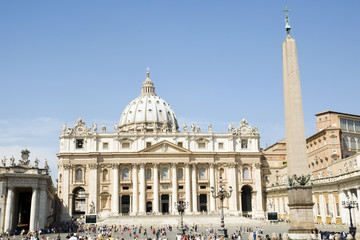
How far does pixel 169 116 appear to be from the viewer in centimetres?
10612

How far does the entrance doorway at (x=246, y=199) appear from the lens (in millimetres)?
78875

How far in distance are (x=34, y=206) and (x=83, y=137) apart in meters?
31.9

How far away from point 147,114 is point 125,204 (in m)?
32.7

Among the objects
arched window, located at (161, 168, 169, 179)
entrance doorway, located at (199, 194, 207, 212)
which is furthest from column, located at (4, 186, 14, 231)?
entrance doorway, located at (199, 194, 207, 212)

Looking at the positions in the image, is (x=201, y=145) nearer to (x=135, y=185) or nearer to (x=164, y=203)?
(x=164, y=203)

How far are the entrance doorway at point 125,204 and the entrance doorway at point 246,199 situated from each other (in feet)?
66.9

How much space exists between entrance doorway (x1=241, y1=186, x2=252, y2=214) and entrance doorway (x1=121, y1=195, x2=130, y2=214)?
803 inches

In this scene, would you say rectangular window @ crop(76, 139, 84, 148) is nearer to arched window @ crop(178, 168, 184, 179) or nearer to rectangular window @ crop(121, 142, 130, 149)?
rectangular window @ crop(121, 142, 130, 149)

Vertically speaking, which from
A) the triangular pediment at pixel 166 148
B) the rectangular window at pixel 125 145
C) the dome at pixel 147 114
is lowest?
the triangular pediment at pixel 166 148

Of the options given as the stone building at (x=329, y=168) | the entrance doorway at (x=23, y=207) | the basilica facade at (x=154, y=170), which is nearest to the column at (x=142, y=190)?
the basilica facade at (x=154, y=170)

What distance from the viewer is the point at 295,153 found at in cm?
2188

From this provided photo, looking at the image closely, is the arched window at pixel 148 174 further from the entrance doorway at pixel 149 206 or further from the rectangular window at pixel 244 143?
the rectangular window at pixel 244 143

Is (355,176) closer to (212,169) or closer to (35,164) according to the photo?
(35,164)

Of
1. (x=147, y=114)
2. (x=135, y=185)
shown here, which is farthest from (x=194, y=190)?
(x=147, y=114)
